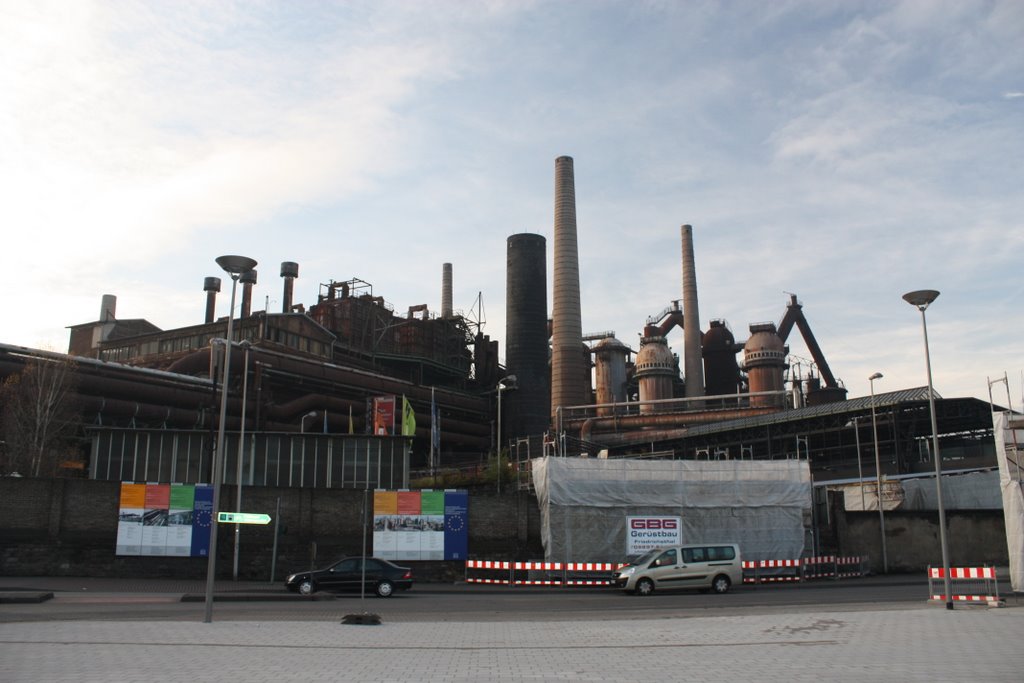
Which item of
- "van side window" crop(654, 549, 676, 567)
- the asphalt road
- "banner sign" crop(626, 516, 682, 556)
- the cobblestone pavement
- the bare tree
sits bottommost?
the asphalt road

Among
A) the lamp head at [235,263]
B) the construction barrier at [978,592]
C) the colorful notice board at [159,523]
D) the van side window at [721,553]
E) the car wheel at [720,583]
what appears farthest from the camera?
the colorful notice board at [159,523]

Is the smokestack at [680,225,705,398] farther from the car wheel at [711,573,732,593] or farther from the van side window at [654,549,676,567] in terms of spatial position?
the van side window at [654,549,676,567]

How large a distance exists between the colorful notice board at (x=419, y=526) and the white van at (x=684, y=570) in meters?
7.97

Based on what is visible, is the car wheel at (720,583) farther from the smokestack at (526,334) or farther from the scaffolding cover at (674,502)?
the smokestack at (526,334)

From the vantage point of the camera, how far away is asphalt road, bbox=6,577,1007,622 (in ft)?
64.9

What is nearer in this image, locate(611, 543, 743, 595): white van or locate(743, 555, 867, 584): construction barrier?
locate(611, 543, 743, 595): white van

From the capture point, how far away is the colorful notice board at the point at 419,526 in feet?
109

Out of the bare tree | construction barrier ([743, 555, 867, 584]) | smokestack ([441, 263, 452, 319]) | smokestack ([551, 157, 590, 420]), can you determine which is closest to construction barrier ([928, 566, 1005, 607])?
construction barrier ([743, 555, 867, 584])

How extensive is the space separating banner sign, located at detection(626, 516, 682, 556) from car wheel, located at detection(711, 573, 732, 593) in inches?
252

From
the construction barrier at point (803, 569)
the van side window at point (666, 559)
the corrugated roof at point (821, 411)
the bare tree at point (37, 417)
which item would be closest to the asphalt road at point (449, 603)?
the van side window at point (666, 559)

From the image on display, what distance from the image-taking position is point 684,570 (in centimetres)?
2728

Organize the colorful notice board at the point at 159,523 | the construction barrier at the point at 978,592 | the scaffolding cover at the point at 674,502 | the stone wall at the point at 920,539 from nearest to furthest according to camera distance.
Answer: the construction barrier at the point at 978,592 → the colorful notice board at the point at 159,523 → the scaffolding cover at the point at 674,502 → the stone wall at the point at 920,539

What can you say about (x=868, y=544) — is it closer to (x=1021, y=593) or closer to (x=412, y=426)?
(x=1021, y=593)

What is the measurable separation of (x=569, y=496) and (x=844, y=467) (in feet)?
132
